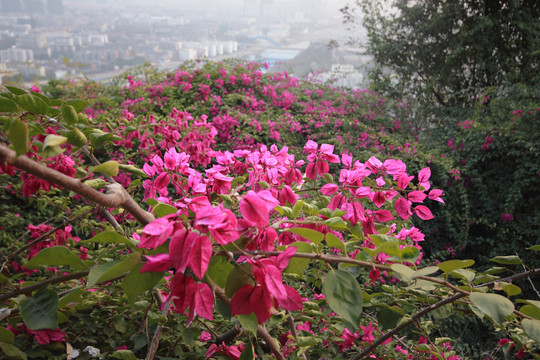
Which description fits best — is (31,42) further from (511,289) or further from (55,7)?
(511,289)

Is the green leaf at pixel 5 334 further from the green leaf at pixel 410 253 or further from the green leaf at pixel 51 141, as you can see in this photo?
the green leaf at pixel 410 253

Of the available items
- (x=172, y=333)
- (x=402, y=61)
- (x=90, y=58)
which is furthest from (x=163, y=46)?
(x=172, y=333)

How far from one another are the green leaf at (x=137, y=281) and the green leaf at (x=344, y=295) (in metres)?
0.23

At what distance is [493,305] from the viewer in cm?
44

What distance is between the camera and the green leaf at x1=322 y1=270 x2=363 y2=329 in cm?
45

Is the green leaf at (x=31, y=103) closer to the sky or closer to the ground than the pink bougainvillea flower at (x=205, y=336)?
closer to the sky

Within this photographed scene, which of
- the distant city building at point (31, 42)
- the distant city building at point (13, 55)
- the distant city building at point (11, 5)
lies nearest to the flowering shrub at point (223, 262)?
the distant city building at point (13, 55)

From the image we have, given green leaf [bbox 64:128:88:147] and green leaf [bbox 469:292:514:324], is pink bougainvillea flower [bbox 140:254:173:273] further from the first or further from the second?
green leaf [bbox 469:292:514:324]

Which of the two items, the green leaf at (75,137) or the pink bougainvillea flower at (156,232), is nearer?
the pink bougainvillea flower at (156,232)

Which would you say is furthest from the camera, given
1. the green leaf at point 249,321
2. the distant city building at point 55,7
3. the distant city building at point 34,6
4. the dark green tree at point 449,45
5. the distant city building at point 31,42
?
the distant city building at point 55,7

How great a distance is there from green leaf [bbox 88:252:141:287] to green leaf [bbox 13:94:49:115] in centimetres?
39

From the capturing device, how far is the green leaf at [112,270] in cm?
39

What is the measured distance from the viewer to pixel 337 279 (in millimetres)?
474

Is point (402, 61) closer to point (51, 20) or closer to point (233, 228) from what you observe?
point (233, 228)
